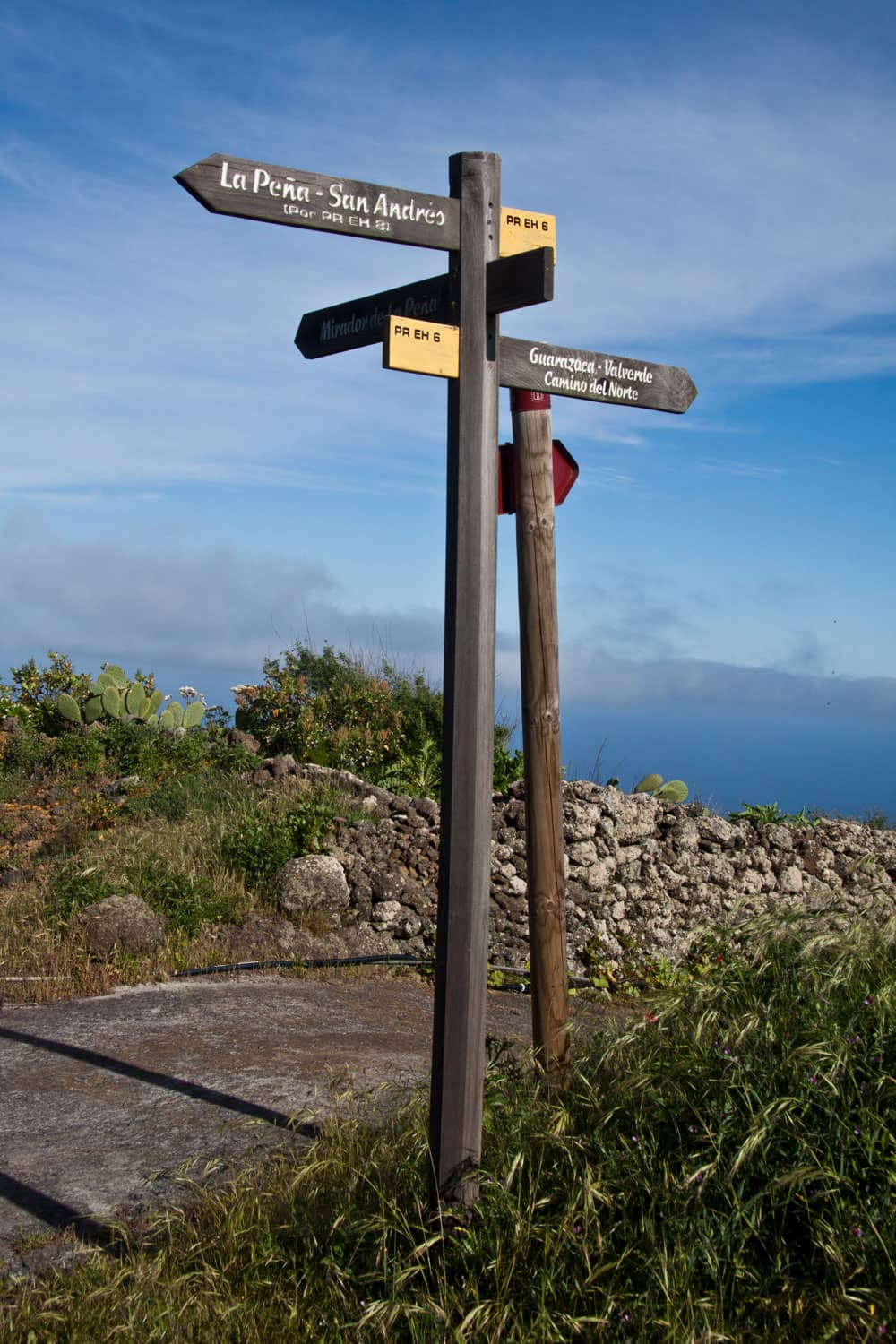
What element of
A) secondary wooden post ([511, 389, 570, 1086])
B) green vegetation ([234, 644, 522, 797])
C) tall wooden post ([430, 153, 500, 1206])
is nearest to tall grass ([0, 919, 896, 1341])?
tall wooden post ([430, 153, 500, 1206])

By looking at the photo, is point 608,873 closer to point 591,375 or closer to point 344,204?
point 591,375

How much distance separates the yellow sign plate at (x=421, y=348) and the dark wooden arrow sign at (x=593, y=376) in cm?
40

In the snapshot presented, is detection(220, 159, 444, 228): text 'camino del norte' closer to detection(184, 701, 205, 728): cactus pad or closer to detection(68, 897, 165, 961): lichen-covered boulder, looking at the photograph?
detection(68, 897, 165, 961): lichen-covered boulder

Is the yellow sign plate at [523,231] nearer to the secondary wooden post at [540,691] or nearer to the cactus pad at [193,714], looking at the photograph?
the secondary wooden post at [540,691]

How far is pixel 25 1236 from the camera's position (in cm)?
425

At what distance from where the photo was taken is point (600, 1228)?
348 centimetres

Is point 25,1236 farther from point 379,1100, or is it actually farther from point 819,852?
point 819,852

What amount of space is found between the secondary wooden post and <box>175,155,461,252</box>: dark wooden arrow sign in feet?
3.62

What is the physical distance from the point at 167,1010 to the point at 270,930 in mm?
1347

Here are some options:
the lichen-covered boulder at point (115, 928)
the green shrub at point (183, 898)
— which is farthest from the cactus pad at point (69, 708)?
the lichen-covered boulder at point (115, 928)

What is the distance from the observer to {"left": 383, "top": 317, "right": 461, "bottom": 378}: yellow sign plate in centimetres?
392

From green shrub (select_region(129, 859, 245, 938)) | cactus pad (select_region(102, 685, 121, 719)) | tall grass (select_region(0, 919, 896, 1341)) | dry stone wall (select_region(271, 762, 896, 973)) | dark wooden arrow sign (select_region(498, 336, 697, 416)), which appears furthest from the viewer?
cactus pad (select_region(102, 685, 121, 719))

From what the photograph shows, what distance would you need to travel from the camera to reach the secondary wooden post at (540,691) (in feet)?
16.8

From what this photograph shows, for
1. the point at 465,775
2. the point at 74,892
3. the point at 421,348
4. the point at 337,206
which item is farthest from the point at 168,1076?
the point at 337,206
